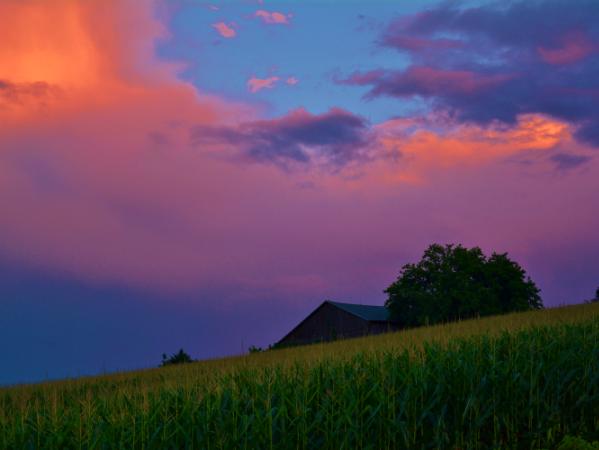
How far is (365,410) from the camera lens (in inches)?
320

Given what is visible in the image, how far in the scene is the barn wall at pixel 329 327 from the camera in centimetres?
5284

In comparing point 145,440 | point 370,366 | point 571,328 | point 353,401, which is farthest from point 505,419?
point 571,328

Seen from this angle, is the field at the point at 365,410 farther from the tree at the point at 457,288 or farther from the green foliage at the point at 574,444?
the tree at the point at 457,288

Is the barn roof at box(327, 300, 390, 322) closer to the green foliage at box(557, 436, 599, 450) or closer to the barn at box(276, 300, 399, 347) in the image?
the barn at box(276, 300, 399, 347)

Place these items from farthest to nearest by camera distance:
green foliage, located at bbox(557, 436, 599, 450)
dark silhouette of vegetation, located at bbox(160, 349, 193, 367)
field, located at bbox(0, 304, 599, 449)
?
dark silhouette of vegetation, located at bbox(160, 349, 193, 367) < green foliage, located at bbox(557, 436, 599, 450) < field, located at bbox(0, 304, 599, 449)

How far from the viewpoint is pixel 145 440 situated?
7578 millimetres

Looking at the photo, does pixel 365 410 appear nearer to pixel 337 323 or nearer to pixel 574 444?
pixel 574 444

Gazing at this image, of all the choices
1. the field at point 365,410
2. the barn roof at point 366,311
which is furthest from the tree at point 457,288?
the field at point 365,410

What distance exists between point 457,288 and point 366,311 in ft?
29.6

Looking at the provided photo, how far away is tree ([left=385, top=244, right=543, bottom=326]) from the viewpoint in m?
Answer: 51.8

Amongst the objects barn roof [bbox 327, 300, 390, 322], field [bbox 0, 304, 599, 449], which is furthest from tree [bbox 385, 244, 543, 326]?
field [bbox 0, 304, 599, 449]

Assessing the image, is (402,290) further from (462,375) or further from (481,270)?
(462,375)

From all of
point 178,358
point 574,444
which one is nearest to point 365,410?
point 574,444

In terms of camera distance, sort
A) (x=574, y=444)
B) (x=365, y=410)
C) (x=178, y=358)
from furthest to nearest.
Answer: (x=178, y=358) < (x=574, y=444) < (x=365, y=410)
